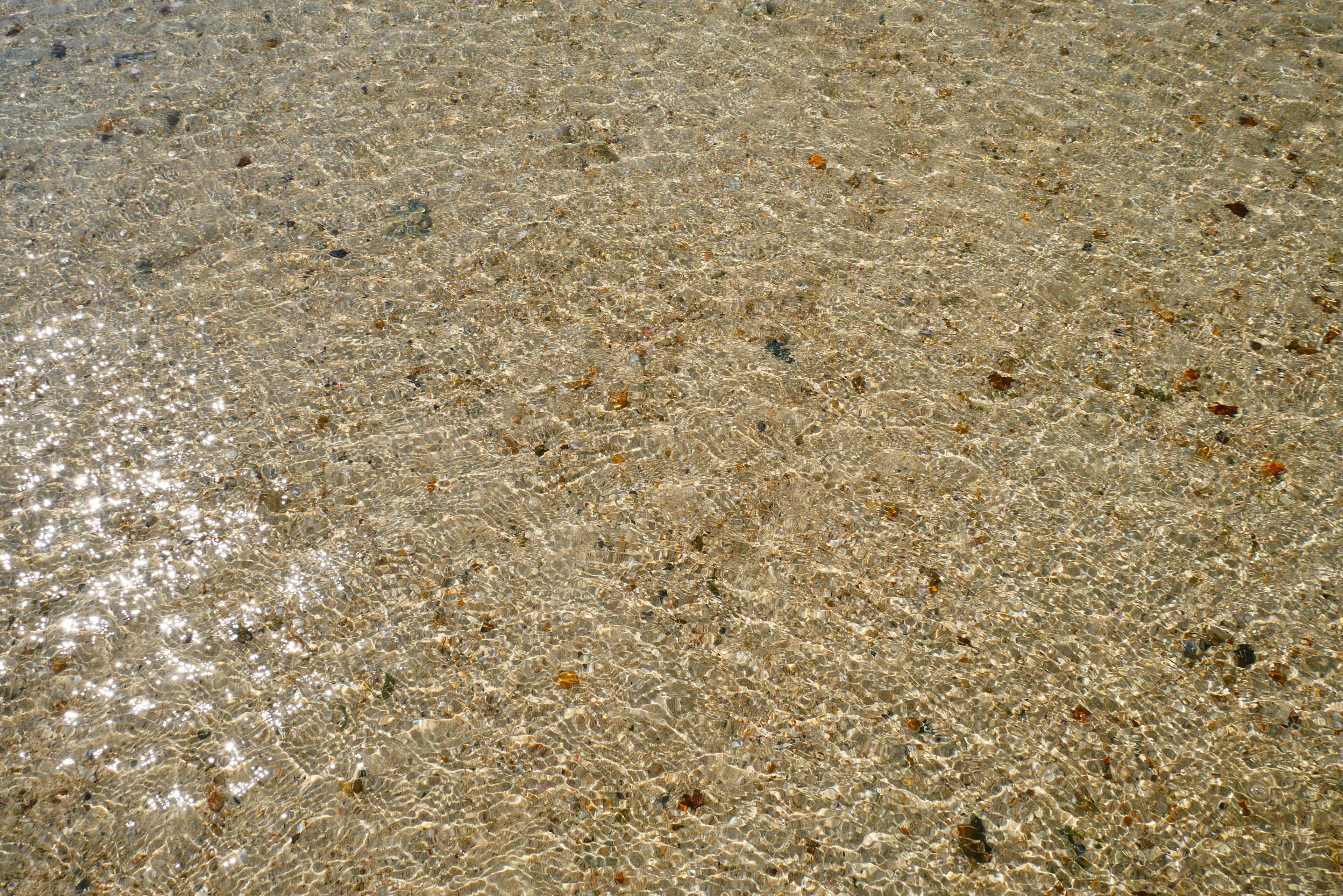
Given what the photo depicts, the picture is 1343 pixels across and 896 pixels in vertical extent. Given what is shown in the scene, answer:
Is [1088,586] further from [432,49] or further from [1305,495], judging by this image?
[432,49]

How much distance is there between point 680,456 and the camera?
10.0 ft

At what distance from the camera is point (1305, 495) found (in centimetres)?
286

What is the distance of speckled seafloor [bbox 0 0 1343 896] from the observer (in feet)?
7.69

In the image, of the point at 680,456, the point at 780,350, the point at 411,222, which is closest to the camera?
the point at 680,456

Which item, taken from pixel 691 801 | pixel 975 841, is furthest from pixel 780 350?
pixel 975 841

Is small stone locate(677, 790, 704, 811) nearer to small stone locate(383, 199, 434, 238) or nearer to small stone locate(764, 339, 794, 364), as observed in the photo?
small stone locate(764, 339, 794, 364)

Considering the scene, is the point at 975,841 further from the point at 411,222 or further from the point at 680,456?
the point at 411,222

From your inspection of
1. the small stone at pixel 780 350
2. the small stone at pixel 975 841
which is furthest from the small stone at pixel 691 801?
the small stone at pixel 780 350

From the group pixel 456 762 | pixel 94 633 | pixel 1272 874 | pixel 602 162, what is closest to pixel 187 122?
pixel 602 162

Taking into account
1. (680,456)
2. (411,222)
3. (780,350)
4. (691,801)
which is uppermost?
(411,222)

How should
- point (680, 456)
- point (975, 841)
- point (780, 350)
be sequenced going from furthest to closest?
point (780, 350), point (680, 456), point (975, 841)

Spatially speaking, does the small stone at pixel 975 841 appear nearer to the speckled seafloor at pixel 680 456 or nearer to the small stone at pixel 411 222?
the speckled seafloor at pixel 680 456

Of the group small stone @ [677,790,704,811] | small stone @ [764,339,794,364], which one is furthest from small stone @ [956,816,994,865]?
small stone @ [764,339,794,364]

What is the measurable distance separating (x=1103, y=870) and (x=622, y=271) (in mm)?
2668
